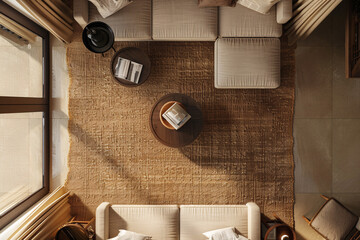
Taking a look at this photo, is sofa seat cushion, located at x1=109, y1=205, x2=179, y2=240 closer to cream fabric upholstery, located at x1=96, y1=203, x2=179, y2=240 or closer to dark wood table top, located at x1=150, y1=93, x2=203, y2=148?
cream fabric upholstery, located at x1=96, y1=203, x2=179, y2=240

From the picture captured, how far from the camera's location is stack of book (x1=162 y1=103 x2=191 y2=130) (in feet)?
8.27

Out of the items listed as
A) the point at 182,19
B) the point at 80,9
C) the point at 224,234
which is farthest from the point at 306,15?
the point at 224,234

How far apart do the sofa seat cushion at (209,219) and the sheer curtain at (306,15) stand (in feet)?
7.31

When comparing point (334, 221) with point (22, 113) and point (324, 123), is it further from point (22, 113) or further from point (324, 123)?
point (22, 113)

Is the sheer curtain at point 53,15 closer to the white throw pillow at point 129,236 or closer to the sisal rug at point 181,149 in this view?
the sisal rug at point 181,149

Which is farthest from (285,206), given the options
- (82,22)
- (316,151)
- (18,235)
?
(82,22)

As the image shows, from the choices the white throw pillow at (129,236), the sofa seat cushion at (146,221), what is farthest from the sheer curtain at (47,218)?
the white throw pillow at (129,236)

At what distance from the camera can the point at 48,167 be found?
307 centimetres

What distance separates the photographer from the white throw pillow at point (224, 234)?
8.33 ft

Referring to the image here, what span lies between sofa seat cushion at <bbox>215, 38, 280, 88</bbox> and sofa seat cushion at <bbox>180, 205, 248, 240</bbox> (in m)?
1.52

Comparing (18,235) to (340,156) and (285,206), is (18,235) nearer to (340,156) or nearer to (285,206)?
(285,206)

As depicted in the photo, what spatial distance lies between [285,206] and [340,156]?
1001mm

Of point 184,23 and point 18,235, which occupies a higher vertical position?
point 184,23

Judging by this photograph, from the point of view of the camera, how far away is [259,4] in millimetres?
2473
